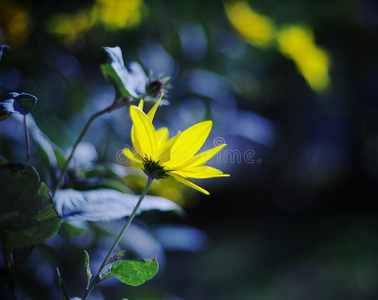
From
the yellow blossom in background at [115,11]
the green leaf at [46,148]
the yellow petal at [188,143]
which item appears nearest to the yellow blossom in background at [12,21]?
the yellow blossom in background at [115,11]

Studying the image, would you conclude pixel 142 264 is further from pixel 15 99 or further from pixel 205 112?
pixel 205 112

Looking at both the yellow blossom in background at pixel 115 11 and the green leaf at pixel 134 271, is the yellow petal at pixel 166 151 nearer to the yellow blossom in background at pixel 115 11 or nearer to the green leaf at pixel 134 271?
the green leaf at pixel 134 271

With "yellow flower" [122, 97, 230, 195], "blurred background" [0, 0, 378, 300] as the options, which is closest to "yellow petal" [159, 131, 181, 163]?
"yellow flower" [122, 97, 230, 195]

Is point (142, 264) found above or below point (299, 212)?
above

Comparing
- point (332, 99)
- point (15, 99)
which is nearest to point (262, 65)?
point (332, 99)

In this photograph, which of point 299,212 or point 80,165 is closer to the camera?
point 80,165

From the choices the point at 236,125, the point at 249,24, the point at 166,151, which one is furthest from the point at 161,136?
the point at 249,24

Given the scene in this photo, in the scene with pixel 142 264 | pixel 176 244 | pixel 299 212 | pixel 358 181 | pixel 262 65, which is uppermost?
pixel 142 264
